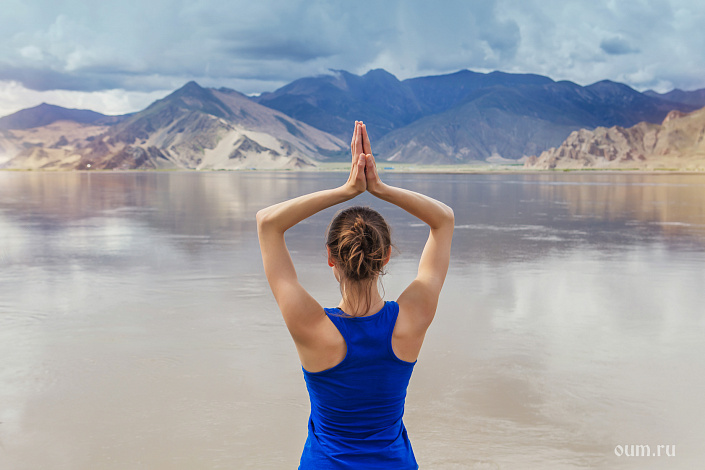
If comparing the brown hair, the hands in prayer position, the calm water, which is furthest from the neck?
the calm water

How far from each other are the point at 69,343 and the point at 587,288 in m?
7.17

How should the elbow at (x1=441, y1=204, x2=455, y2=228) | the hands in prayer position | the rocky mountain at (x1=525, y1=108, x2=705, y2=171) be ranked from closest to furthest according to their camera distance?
the hands in prayer position, the elbow at (x1=441, y1=204, x2=455, y2=228), the rocky mountain at (x1=525, y1=108, x2=705, y2=171)

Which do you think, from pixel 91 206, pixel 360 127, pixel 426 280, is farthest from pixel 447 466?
pixel 91 206

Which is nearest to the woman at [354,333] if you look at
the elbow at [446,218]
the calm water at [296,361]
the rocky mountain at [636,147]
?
the elbow at [446,218]

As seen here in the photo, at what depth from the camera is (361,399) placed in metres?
2.03

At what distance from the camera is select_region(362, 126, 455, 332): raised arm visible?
2076 millimetres

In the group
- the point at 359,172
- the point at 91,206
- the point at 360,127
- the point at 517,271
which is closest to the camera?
the point at 359,172

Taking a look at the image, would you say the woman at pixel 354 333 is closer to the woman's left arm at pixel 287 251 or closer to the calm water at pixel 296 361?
the woman's left arm at pixel 287 251

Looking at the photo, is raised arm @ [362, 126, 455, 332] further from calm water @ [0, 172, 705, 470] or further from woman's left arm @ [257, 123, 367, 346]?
calm water @ [0, 172, 705, 470]

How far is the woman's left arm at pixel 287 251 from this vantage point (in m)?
2.00

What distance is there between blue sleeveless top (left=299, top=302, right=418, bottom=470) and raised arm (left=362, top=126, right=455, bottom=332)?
72 millimetres

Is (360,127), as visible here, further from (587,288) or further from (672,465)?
(587,288)

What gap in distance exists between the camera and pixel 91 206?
87.6 feet

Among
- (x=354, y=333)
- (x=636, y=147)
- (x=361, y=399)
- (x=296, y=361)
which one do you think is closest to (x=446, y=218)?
(x=354, y=333)
